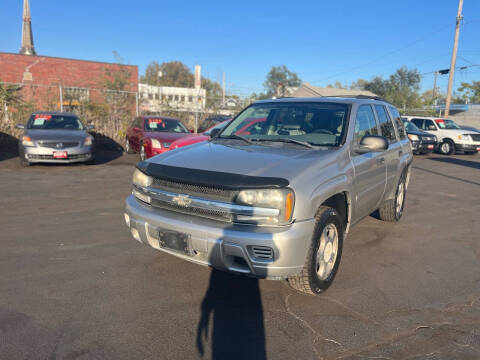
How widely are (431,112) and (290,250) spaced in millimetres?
33064

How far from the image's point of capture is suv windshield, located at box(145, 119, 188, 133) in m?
12.2

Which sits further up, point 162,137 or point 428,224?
point 162,137

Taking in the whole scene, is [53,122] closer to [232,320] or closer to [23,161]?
[23,161]

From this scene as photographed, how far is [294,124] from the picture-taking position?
4.30 metres

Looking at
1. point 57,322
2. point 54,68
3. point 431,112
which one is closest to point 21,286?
point 57,322

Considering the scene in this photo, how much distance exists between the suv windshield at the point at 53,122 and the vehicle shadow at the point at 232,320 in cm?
903

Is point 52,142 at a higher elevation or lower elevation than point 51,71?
lower

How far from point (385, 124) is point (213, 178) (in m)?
3.10

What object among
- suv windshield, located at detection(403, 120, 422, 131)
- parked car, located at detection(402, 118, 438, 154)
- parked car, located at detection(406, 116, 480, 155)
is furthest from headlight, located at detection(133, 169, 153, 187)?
parked car, located at detection(406, 116, 480, 155)

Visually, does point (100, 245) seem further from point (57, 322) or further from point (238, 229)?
point (238, 229)

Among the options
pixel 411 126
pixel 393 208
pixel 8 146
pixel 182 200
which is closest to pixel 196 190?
pixel 182 200

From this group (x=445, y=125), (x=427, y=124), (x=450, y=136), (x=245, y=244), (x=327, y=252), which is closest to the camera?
(x=245, y=244)

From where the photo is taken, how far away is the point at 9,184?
7996mm

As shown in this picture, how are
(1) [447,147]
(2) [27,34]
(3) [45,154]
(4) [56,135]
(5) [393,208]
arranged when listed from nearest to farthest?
(5) [393,208] → (3) [45,154] → (4) [56,135] → (1) [447,147] → (2) [27,34]
